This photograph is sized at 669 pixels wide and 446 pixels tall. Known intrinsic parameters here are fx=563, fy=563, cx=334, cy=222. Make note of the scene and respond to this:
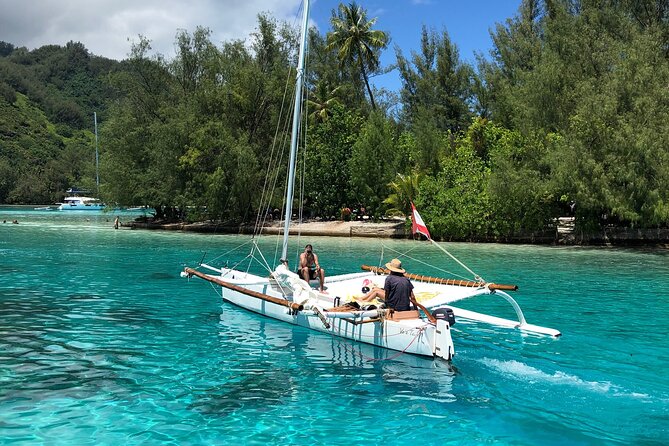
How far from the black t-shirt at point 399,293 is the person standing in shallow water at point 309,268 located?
4.73 m

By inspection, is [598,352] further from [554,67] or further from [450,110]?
[450,110]

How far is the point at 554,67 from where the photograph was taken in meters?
41.9

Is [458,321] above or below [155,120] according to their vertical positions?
below

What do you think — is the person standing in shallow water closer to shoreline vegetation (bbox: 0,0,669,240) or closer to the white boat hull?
the white boat hull

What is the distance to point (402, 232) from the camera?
165 ft

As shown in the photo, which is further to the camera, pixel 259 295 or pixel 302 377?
pixel 259 295

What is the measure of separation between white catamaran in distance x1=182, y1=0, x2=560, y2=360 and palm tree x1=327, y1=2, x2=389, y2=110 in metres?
47.7

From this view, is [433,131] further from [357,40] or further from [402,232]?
[357,40]

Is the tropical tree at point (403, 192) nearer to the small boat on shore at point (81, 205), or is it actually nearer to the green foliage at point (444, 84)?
the green foliage at point (444, 84)

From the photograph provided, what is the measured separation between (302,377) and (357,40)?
58054 millimetres

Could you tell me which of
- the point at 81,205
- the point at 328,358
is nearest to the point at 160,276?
the point at 328,358

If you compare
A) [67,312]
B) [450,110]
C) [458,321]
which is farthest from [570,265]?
[450,110]

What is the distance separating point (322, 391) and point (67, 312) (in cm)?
1067

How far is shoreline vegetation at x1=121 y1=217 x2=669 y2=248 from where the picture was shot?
137 feet
